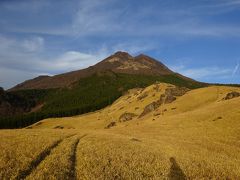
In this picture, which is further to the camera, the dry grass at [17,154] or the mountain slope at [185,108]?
the mountain slope at [185,108]

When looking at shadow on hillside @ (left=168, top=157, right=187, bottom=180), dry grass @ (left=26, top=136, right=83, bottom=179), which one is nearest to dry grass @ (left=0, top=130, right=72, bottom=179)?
dry grass @ (left=26, top=136, right=83, bottom=179)

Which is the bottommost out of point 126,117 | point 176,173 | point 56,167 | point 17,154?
point 176,173

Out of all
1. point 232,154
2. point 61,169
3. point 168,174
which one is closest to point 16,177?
point 61,169

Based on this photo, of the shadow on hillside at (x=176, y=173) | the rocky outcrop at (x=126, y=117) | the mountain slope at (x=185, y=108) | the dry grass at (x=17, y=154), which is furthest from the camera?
the rocky outcrop at (x=126, y=117)

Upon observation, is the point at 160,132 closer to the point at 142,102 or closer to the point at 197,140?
the point at 197,140

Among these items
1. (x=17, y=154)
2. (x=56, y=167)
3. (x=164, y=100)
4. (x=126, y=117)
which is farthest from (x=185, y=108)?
(x=56, y=167)

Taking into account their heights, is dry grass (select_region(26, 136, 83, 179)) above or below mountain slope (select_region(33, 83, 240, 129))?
below

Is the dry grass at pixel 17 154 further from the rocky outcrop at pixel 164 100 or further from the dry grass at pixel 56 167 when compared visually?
the rocky outcrop at pixel 164 100

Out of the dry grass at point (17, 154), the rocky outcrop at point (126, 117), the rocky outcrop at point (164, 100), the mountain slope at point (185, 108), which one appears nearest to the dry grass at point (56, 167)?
the dry grass at point (17, 154)

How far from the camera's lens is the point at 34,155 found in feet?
78.2

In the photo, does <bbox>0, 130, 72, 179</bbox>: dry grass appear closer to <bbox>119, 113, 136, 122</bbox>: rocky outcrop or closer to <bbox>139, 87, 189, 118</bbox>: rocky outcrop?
<bbox>139, 87, 189, 118</bbox>: rocky outcrop

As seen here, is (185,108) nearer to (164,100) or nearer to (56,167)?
(164,100)

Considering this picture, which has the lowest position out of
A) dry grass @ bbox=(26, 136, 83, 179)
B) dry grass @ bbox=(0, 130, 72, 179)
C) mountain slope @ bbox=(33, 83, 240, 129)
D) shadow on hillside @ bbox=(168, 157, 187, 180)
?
shadow on hillside @ bbox=(168, 157, 187, 180)

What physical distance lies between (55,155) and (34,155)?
1.73 metres
